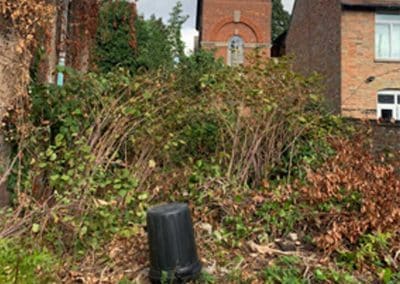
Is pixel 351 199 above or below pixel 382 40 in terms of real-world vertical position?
below

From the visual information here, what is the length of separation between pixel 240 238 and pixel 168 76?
258cm

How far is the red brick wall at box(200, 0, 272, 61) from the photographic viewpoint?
82.9 ft

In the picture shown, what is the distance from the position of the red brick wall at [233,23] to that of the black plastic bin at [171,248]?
22.4 m

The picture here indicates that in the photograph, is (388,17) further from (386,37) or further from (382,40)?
(382,40)

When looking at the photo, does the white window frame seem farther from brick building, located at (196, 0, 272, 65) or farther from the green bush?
the green bush

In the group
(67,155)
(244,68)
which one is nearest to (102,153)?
(67,155)

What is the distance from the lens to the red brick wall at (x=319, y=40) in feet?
56.2

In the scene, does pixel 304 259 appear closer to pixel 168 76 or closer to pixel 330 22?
pixel 168 76

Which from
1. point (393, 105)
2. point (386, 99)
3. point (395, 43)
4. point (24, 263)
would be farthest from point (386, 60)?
point (24, 263)

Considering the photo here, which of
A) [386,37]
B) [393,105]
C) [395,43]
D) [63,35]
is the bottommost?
[63,35]

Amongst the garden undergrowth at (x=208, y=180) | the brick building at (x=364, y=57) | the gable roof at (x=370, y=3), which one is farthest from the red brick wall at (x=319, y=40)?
the garden undergrowth at (x=208, y=180)

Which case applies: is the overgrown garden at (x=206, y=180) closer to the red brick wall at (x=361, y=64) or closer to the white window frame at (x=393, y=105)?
the red brick wall at (x=361, y=64)

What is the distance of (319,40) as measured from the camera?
1920 cm

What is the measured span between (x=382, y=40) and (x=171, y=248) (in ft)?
53.8
